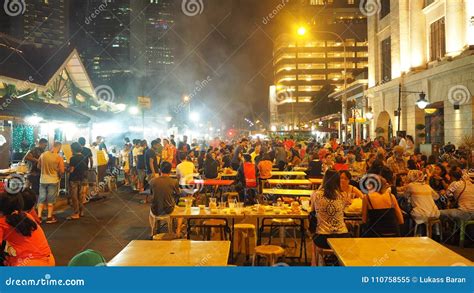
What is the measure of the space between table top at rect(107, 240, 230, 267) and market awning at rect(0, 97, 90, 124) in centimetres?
857

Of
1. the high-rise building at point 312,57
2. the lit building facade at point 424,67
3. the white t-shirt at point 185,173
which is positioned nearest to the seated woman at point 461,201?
the white t-shirt at point 185,173

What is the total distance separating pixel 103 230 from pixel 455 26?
16.8m

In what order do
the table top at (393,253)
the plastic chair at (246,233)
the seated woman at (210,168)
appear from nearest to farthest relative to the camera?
the table top at (393,253)
the plastic chair at (246,233)
the seated woman at (210,168)

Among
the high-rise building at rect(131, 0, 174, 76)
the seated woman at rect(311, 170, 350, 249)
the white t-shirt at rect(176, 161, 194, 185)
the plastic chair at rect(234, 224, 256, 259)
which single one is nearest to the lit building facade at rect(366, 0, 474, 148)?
the white t-shirt at rect(176, 161, 194, 185)

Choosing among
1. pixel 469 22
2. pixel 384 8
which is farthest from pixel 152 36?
pixel 469 22

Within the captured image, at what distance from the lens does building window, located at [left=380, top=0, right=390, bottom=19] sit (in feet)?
90.4

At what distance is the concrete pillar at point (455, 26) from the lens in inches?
680

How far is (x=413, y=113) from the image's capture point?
2273 cm

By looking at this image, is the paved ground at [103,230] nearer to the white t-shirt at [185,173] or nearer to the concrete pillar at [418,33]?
the white t-shirt at [185,173]

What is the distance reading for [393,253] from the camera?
4496 mm

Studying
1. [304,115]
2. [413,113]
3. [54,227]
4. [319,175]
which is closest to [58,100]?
[54,227]

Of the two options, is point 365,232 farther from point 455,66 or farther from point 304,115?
point 304,115

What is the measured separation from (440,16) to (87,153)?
722 inches
